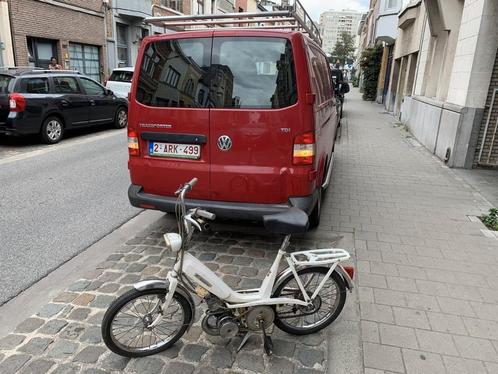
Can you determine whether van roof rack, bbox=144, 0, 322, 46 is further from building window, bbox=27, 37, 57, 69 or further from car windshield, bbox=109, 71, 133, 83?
building window, bbox=27, 37, 57, 69

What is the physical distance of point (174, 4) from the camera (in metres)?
28.8

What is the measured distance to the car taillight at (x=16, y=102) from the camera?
348 inches

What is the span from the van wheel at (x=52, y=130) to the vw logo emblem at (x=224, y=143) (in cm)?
725

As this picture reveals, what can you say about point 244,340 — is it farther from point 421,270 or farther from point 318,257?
point 421,270

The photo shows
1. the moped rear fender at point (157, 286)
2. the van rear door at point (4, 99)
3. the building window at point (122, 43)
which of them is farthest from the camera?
the building window at point (122, 43)

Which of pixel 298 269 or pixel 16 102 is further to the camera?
pixel 16 102

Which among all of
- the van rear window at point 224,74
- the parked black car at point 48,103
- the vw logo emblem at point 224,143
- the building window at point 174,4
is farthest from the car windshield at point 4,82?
the building window at point 174,4

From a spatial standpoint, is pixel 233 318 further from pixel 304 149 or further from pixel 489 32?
pixel 489 32

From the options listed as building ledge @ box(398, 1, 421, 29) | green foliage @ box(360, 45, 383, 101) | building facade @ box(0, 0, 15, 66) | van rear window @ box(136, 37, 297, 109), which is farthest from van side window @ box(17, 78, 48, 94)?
green foliage @ box(360, 45, 383, 101)

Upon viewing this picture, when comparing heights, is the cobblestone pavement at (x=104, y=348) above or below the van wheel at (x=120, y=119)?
below

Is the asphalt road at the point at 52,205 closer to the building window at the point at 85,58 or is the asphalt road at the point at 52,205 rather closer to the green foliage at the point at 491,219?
the green foliage at the point at 491,219

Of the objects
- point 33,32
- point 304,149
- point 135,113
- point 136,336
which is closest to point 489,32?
point 304,149

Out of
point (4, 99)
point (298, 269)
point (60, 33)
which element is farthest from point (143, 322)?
point (60, 33)

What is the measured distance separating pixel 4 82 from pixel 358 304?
9075 millimetres
